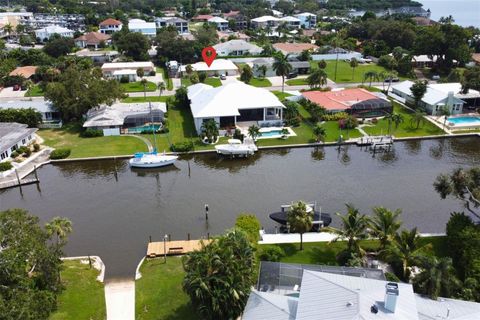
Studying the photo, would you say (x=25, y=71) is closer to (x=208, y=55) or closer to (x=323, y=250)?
(x=208, y=55)

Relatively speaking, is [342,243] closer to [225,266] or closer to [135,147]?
[225,266]

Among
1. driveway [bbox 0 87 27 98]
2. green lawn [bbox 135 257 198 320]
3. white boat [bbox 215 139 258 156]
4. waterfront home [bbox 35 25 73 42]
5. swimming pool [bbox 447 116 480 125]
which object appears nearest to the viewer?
green lawn [bbox 135 257 198 320]

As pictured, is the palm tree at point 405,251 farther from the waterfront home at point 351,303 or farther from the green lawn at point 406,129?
the green lawn at point 406,129

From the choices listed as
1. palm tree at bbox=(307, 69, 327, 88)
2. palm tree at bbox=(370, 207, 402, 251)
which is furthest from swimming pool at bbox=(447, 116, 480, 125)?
palm tree at bbox=(370, 207, 402, 251)

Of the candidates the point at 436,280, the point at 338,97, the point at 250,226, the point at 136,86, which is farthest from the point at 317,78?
the point at 436,280

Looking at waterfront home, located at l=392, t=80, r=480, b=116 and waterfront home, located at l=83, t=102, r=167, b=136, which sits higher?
waterfront home, located at l=392, t=80, r=480, b=116

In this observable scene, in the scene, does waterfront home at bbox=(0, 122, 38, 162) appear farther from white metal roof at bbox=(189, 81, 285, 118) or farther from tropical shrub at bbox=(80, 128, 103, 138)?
white metal roof at bbox=(189, 81, 285, 118)

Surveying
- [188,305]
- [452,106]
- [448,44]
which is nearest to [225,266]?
[188,305]
